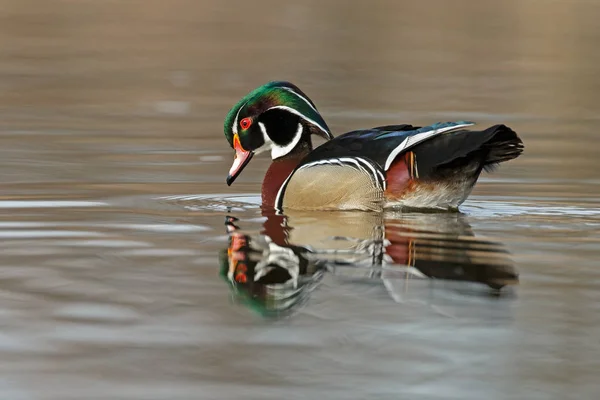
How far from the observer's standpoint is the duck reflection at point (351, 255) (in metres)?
6.23

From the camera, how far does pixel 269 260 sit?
22.6ft

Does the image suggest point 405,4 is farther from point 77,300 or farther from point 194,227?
point 77,300

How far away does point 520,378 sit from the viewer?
478 centimetres

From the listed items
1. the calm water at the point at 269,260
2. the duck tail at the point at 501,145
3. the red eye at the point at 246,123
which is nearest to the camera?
the calm water at the point at 269,260

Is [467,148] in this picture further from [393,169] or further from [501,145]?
[393,169]

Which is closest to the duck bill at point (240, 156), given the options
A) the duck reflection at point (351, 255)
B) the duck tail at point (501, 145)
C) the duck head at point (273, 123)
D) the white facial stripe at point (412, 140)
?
the duck head at point (273, 123)

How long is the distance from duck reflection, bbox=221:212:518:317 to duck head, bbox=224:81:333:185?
107cm

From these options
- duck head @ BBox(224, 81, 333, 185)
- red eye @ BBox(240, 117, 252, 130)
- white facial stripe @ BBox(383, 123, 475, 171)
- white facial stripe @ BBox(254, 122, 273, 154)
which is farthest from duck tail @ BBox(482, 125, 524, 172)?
red eye @ BBox(240, 117, 252, 130)

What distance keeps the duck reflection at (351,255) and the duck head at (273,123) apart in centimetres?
107

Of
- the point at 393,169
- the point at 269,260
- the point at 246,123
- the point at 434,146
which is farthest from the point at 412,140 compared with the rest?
the point at 269,260

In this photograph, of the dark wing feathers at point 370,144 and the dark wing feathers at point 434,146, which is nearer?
the dark wing feathers at point 434,146

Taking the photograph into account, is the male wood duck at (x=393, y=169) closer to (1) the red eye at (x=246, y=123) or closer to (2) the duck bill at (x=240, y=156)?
(2) the duck bill at (x=240, y=156)

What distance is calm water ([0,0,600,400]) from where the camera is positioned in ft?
15.9

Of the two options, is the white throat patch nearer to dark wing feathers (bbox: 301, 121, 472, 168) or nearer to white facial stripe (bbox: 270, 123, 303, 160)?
white facial stripe (bbox: 270, 123, 303, 160)
